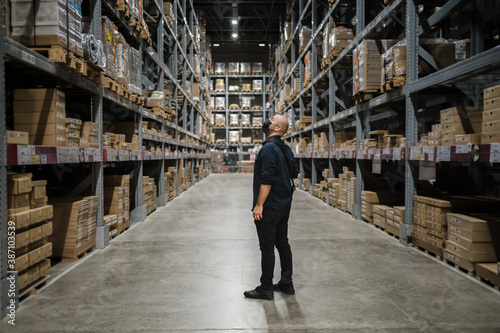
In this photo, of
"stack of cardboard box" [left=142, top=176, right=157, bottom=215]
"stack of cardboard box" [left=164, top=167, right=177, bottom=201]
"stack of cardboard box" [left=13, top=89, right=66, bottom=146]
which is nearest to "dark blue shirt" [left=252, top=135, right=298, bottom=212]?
"stack of cardboard box" [left=13, top=89, right=66, bottom=146]

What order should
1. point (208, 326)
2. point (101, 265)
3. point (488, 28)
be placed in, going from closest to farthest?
point (208, 326)
point (101, 265)
point (488, 28)

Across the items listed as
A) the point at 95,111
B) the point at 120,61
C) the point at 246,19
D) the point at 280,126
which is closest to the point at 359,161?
the point at 280,126

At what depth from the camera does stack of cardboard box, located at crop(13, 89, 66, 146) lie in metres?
3.52

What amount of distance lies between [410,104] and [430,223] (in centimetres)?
165

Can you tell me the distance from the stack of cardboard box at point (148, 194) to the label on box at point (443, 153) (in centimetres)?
523

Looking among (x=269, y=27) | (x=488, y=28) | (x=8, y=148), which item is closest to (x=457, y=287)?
(x=8, y=148)

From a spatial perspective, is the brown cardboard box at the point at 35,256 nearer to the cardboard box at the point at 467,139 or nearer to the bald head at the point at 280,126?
the bald head at the point at 280,126

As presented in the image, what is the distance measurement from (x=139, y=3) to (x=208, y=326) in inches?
233

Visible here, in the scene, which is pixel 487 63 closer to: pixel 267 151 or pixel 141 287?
pixel 267 151

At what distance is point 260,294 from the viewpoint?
2.94 meters

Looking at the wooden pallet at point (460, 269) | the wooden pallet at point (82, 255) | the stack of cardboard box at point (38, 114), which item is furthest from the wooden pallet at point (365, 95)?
the wooden pallet at point (82, 255)

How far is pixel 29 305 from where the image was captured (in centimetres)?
282

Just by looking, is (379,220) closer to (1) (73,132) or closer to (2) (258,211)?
(2) (258,211)

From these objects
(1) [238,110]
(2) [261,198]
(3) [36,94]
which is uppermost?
(1) [238,110]
